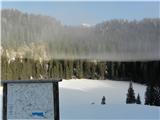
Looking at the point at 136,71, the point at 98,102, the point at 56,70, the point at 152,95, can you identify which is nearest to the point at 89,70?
the point at 56,70

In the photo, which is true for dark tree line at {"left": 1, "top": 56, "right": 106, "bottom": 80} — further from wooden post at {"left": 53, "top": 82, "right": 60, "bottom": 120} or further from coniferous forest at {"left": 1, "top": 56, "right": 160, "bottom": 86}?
wooden post at {"left": 53, "top": 82, "right": 60, "bottom": 120}

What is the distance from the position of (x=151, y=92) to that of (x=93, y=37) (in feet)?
9.36

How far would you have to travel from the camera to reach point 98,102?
14.6m

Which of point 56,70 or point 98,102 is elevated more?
point 56,70

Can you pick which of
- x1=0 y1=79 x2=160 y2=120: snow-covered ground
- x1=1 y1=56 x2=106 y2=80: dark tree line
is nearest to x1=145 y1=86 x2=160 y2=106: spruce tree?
x1=0 y1=79 x2=160 y2=120: snow-covered ground

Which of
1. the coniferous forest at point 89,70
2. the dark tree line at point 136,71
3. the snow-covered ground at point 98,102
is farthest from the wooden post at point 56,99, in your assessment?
the dark tree line at point 136,71

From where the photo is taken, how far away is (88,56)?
53.5 feet

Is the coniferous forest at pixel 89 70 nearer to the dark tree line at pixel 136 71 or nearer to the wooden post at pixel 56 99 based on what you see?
the dark tree line at pixel 136 71

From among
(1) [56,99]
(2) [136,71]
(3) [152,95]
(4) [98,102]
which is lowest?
(4) [98,102]

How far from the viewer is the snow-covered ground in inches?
382

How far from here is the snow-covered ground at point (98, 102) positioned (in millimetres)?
9703

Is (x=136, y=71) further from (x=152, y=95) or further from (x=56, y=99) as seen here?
(x=56, y=99)

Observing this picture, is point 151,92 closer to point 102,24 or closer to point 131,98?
point 131,98

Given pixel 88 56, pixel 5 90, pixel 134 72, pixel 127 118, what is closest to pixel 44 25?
pixel 88 56
